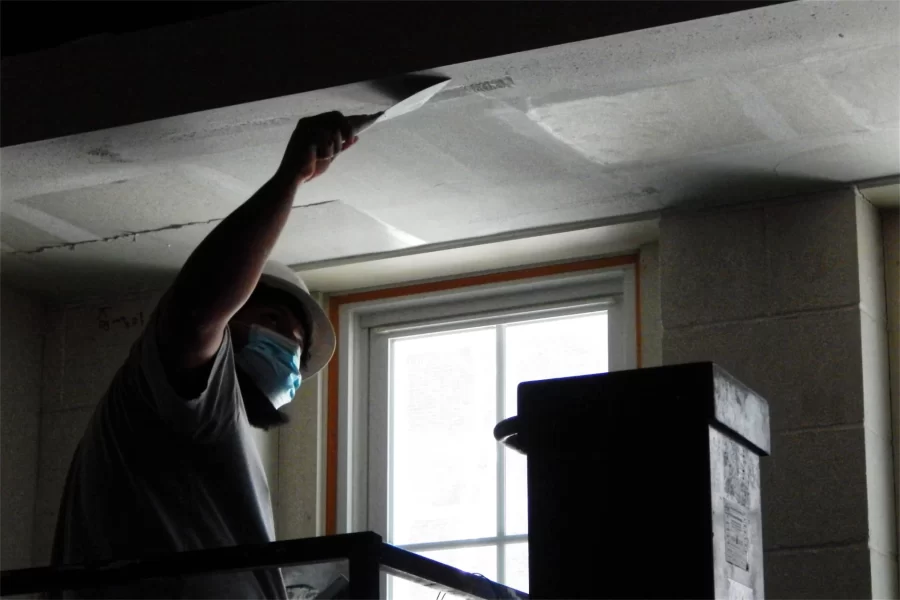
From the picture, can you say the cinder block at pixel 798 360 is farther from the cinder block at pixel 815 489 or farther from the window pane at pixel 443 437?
the window pane at pixel 443 437

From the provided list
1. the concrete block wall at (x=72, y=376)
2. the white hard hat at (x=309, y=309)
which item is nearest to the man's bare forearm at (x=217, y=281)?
the white hard hat at (x=309, y=309)

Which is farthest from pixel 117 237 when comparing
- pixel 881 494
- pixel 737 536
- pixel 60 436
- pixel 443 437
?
pixel 737 536

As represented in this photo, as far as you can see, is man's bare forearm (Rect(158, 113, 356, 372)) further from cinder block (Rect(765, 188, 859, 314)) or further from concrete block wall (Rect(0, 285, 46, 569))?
concrete block wall (Rect(0, 285, 46, 569))

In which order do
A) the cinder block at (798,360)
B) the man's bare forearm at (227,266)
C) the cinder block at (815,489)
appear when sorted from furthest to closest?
the cinder block at (798,360), the cinder block at (815,489), the man's bare forearm at (227,266)

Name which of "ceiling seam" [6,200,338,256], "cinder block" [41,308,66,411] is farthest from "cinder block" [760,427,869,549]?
"cinder block" [41,308,66,411]

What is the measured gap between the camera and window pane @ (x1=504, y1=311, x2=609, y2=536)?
13.8 feet

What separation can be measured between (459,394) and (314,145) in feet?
6.41

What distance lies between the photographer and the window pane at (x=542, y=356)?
166 inches

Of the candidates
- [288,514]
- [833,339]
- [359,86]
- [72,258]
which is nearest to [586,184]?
[833,339]

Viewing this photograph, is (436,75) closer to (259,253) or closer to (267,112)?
(267,112)

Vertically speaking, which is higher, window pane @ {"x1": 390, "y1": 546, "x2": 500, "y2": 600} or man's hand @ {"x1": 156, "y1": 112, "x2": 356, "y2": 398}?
man's hand @ {"x1": 156, "y1": 112, "x2": 356, "y2": 398}

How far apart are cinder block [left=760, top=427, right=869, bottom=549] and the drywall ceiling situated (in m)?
0.73

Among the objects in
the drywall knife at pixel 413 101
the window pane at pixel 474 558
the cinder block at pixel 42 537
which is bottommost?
the window pane at pixel 474 558

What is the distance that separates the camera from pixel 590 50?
287cm
